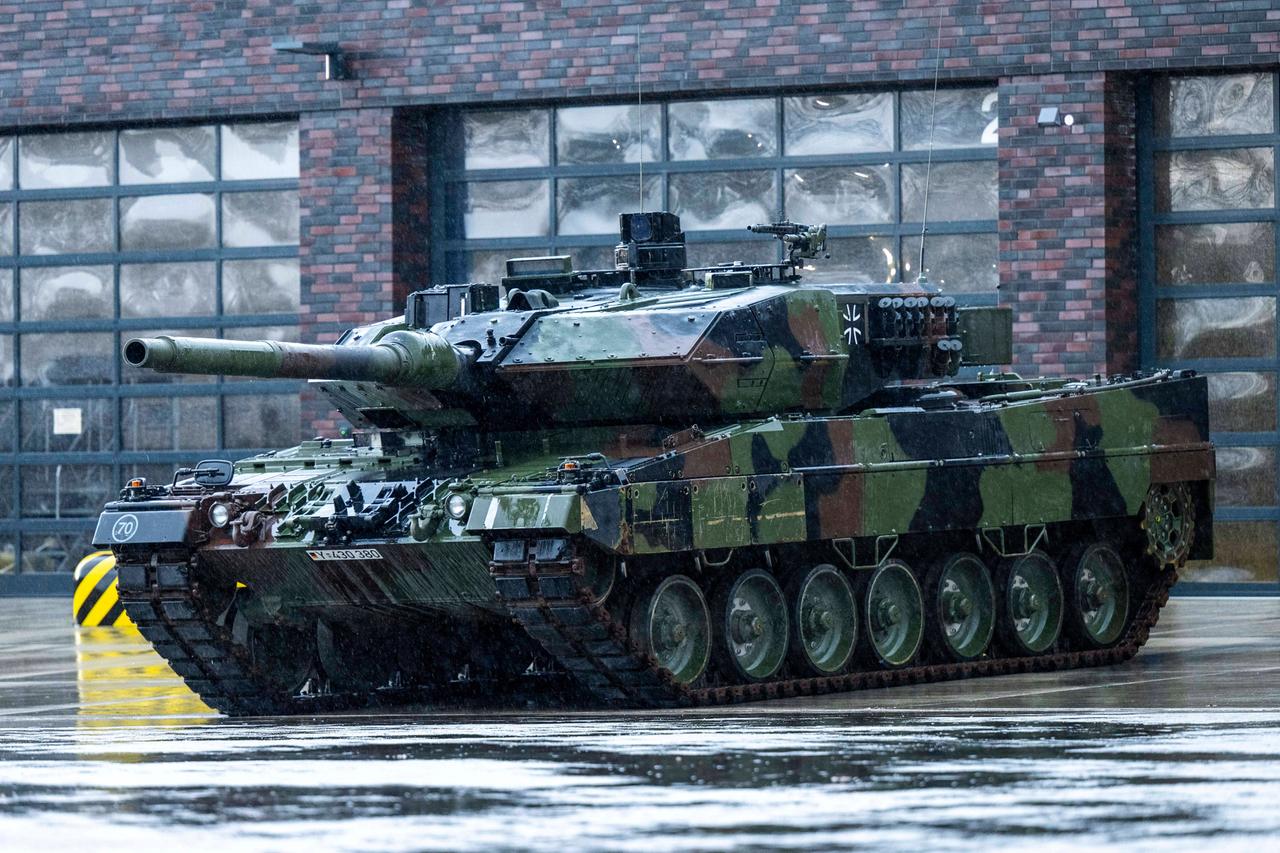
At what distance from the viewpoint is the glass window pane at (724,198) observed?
24.4m

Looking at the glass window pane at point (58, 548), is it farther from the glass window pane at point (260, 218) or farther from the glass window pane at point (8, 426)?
the glass window pane at point (260, 218)

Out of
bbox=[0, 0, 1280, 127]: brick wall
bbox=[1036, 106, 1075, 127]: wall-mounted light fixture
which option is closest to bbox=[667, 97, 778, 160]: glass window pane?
bbox=[0, 0, 1280, 127]: brick wall

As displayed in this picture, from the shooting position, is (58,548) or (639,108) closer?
(639,108)

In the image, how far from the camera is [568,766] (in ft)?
33.8

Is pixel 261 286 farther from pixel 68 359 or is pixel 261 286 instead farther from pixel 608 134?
pixel 608 134

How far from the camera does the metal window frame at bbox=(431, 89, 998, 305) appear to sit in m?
A: 23.9

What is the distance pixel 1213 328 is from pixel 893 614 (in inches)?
321

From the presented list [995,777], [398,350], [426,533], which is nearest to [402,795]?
[995,777]

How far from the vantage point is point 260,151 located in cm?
2583

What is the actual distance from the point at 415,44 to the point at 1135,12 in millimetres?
6531

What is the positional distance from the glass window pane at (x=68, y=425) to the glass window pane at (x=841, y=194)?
285 inches

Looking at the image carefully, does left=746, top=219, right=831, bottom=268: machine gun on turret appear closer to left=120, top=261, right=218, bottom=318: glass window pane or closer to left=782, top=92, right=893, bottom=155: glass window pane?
left=782, top=92, right=893, bottom=155: glass window pane

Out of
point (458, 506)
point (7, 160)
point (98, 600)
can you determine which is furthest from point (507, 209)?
point (458, 506)

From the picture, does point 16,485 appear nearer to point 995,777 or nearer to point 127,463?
point 127,463
